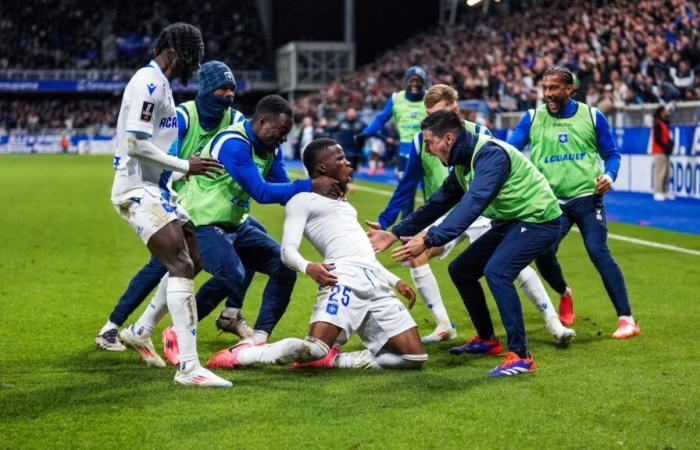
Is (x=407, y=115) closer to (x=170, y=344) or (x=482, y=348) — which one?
(x=482, y=348)

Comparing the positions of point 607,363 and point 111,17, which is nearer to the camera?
point 607,363

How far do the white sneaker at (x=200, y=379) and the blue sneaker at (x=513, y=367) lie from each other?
5.65 feet

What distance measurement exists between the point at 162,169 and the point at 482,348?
2687mm

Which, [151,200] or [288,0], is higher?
[288,0]

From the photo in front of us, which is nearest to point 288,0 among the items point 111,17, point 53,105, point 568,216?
point 111,17

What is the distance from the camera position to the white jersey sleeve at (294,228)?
6715 mm

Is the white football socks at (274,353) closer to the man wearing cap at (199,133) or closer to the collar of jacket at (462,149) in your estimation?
the man wearing cap at (199,133)

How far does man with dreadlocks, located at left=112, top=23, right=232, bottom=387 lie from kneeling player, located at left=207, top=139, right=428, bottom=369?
1.91ft

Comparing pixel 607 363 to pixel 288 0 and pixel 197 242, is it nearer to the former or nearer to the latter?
pixel 197 242

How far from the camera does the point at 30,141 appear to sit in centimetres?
6225

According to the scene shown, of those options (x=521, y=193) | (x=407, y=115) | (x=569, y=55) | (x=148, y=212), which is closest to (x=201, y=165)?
(x=148, y=212)

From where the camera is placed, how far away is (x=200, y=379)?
627 cm

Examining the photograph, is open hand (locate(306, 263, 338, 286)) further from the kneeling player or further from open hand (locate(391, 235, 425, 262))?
open hand (locate(391, 235, 425, 262))

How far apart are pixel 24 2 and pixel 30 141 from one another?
1204cm
